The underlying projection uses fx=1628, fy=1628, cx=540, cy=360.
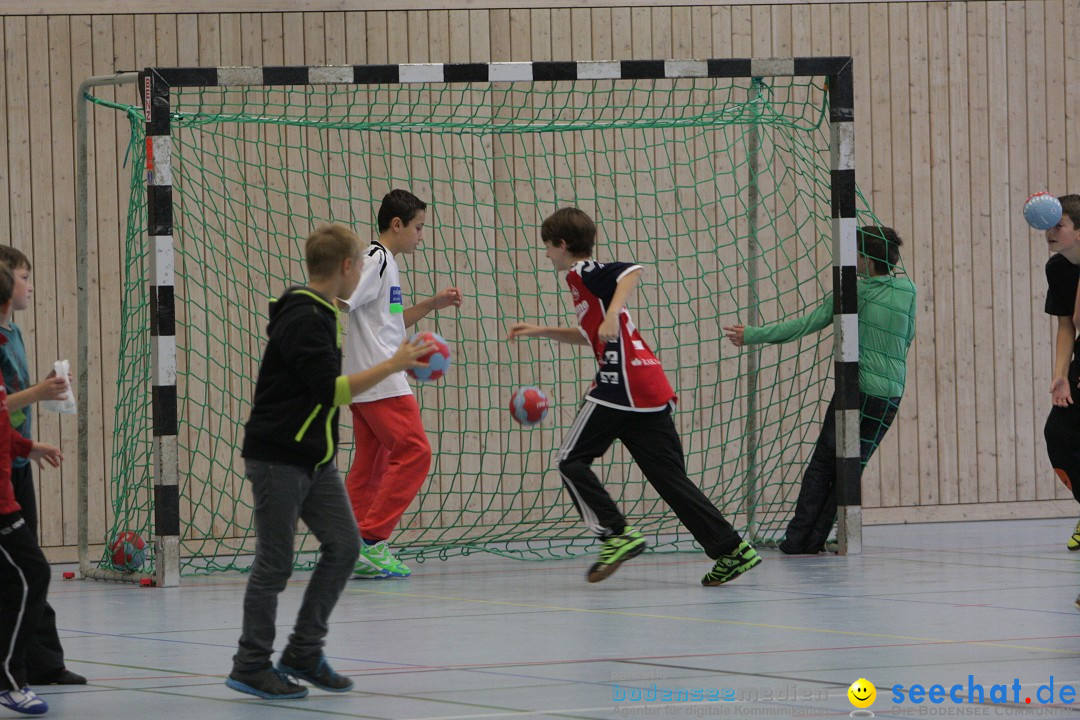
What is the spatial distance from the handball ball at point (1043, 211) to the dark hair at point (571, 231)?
227 centimetres

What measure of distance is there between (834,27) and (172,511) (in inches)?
237

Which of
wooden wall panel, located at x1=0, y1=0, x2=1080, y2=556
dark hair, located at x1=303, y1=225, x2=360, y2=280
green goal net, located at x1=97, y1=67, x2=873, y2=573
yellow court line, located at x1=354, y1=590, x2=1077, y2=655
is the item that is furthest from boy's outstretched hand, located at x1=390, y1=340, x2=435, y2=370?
wooden wall panel, located at x1=0, y1=0, x2=1080, y2=556

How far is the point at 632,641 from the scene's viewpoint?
6.12 meters

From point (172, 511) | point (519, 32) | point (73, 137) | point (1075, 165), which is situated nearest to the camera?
point (172, 511)

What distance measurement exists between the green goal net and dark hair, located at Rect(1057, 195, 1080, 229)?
212 centimetres

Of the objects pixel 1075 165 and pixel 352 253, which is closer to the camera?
pixel 352 253

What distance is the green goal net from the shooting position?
10547mm

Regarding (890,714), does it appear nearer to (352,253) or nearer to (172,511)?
(352,253)

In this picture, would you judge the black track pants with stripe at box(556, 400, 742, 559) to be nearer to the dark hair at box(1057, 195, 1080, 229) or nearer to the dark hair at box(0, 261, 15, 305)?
the dark hair at box(1057, 195, 1080, 229)

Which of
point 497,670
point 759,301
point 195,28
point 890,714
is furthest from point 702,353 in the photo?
point 890,714

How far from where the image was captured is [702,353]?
37.8 ft

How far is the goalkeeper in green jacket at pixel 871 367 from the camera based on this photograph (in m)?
9.56

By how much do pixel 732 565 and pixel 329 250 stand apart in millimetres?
3581

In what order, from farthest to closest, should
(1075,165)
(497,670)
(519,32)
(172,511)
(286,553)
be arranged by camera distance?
(1075,165)
(519,32)
(172,511)
(497,670)
(286,553)
